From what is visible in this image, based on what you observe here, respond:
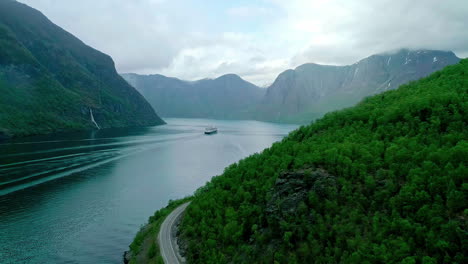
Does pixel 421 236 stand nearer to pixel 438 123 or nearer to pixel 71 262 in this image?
pixel 438 123

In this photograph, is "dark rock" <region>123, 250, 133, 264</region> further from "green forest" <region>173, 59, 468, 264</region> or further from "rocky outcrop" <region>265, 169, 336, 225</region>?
"rocky outcrop" <region>265, 169, 336, 225</region>

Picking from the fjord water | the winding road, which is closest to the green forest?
the winding road

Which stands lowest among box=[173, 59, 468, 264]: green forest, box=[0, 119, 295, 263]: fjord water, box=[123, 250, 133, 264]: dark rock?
box=[123, 250, 133, 264]: dark rock

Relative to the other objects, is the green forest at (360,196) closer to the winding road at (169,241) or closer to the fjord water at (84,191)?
the winding road at (169,241)

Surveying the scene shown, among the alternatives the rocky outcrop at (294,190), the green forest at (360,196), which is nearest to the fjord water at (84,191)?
the green forest at (360,196)

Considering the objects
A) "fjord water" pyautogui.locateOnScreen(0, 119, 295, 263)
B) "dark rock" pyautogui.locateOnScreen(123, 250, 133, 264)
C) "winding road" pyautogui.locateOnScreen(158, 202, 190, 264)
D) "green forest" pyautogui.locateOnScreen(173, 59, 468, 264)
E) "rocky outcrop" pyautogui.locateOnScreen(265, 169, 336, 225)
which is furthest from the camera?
"fjord water" pyautogui.locateOnScreen(0, 119, 295, 263)

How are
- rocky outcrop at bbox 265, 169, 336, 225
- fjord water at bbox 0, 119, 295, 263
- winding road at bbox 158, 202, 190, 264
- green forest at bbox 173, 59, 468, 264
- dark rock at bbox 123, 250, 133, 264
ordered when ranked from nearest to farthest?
green forest at bbox 173, 59, 468, 264 < rocky outcrop at bbox 265, 169, 336, 225 < winding road at bbox 158, 202, 190, 264 < dark rock at bbox 123, 250, 133, 264 < fjord water at bbox 0, 119, 295, 263

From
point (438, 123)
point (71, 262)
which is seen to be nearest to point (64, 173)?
point (71, 262)

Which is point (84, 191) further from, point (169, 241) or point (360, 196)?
point (360, 196)

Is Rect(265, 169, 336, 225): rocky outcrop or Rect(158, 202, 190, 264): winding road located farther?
Rect(158, 202, 190, 264): winding road
